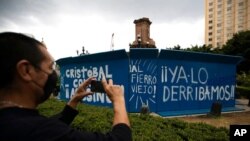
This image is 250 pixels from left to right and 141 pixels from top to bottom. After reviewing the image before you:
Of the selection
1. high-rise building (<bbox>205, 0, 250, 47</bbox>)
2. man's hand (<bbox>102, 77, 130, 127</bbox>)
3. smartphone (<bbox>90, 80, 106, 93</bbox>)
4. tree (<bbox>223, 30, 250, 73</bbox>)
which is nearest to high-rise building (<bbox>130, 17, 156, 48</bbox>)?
tree (<bbox>223, 30, 250, 73</bbox>)

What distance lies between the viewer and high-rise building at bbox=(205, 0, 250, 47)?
10256 centimetres

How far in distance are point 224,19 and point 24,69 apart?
116m

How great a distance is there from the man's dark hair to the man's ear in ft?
0.07

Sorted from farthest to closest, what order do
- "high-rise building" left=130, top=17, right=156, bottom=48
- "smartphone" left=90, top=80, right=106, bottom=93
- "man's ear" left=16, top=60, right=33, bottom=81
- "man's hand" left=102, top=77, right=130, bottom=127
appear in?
"high-rise building" left=130, top=17, right=156, bottom=48
"smartphone" left=90, top=80, right=106, bottom=93
"man's hand" left=102, top=77, right=130, bottom=127
"man's ear" left=16, top=60, right=33, bottom=81

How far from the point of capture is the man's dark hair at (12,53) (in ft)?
5.87

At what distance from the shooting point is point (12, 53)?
1.79 m

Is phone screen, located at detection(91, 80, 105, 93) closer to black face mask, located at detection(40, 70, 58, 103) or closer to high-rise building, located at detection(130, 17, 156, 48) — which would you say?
black face mask, located at detection(40, 70, 58, 103)

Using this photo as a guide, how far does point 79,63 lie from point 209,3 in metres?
110

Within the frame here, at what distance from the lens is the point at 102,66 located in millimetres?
15391

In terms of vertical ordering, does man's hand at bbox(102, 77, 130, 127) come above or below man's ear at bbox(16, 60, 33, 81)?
below

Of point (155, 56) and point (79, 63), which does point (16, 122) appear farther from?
point (79, 63)

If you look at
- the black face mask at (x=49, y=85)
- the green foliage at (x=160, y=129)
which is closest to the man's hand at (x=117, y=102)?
the black face mask at (x=49, y=85)

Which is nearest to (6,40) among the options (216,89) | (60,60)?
(216,89)

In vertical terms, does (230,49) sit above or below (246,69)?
above
